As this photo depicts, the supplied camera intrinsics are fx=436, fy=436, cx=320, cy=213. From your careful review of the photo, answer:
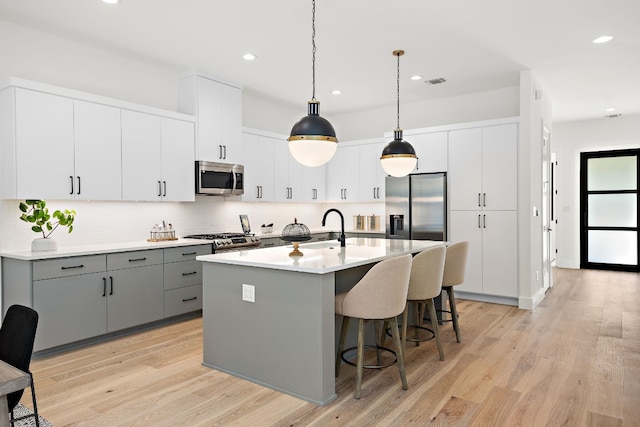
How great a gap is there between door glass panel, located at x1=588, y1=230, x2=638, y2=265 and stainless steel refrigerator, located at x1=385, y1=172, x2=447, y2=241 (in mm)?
4390

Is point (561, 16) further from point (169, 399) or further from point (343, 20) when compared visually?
point (169, 399)

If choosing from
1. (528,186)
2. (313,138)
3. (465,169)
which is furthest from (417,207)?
(313,138)

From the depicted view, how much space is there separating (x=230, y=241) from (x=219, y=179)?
780 mm

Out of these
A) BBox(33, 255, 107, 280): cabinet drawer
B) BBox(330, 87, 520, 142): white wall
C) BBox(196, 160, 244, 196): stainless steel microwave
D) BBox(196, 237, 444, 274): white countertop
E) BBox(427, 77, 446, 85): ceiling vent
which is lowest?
BBox(33, 255, 107, 280): cabinet drawer

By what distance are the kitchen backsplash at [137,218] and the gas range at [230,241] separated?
31cm

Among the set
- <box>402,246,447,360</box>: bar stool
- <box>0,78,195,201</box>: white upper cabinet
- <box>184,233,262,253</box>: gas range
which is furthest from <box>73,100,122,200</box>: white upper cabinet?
<box>402,246,447,360</box>: bar stool

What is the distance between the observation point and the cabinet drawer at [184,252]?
4441 mm

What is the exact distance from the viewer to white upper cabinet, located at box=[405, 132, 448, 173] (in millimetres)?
5906

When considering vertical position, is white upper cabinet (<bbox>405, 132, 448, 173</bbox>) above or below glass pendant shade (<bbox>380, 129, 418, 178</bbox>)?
above

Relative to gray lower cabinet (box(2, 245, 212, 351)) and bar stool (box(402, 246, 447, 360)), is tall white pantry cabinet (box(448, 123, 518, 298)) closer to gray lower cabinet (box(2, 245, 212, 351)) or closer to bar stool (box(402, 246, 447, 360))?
bar stool (box(402, 246, 447, 360))

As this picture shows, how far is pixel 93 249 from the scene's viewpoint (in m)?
3.88

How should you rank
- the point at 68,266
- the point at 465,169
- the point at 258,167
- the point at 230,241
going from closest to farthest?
the point at 68,266
the point at 230,241
the point at 465,169
the point at 258,167

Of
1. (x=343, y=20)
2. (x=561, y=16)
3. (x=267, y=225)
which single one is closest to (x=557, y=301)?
(x=561, y=16)

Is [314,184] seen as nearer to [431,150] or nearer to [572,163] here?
[431,150]
